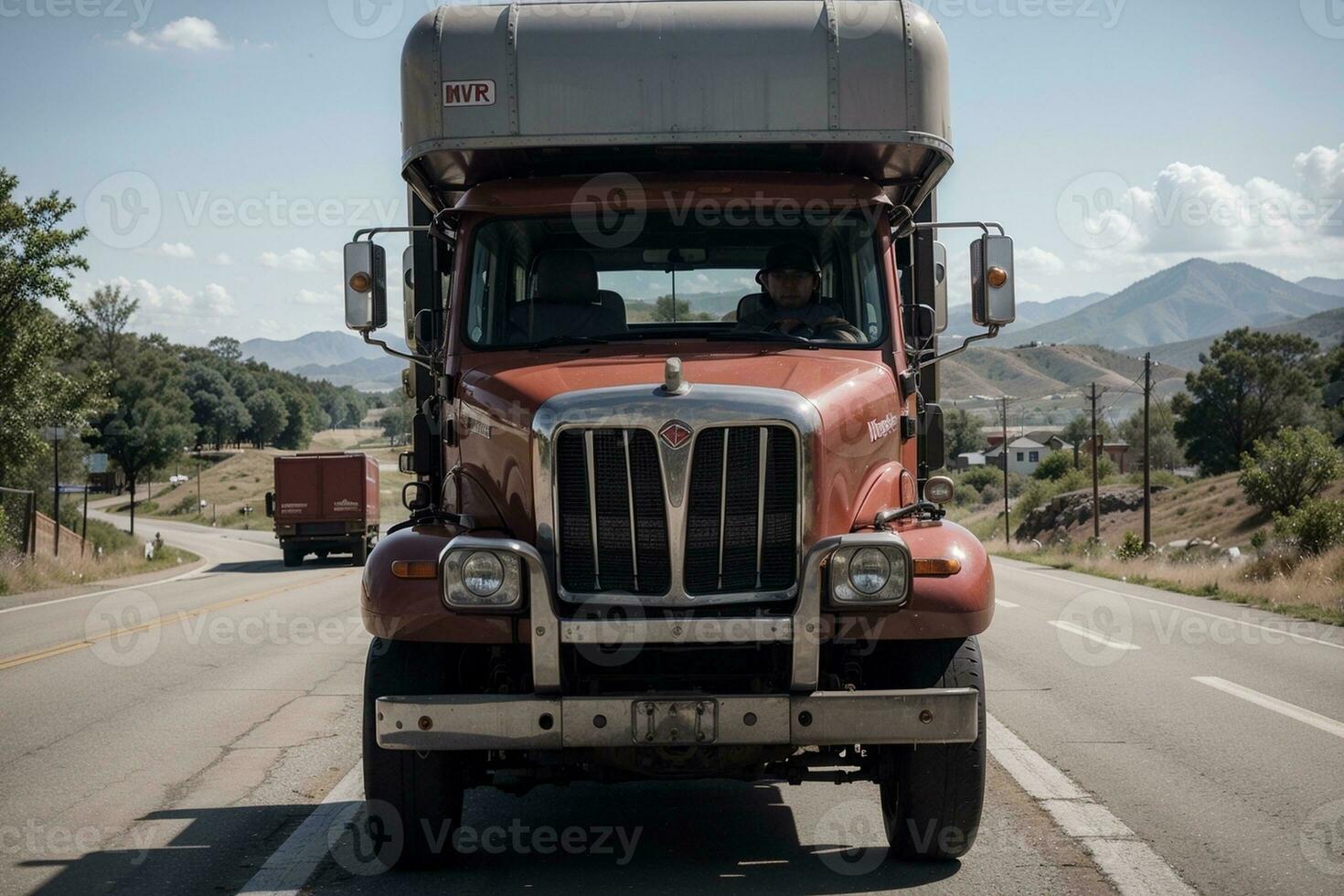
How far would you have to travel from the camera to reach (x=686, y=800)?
21.8ft

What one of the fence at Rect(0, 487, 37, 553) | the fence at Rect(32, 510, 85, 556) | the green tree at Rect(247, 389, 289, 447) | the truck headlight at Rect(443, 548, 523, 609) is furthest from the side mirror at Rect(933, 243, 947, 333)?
the green tree at Rect(247, 389, 289, 447)

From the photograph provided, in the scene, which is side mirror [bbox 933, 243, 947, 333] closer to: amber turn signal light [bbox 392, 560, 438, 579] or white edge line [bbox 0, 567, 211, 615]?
amber turn signal light [bbox 392, 560, 438, 579]

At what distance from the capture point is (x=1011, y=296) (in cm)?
646

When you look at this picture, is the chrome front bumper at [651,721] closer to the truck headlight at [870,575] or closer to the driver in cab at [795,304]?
the truck headlight at [870,575]

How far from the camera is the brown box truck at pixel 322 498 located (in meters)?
35.8

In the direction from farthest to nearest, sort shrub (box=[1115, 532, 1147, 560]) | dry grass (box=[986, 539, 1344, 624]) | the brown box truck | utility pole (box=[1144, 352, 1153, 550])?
utility pole (box=[1144, 352, 1153, 550]), shrub (box=[1115, 532, 1147, 560]), the brown box truck, dry grass (box=[986, 539, 1344, 624])

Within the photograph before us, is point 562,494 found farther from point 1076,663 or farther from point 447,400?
point 1076,663

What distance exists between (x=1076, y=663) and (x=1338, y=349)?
88855 mm

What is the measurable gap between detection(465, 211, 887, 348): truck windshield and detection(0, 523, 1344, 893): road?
7.28 ft

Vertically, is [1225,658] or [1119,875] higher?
[1119,875]

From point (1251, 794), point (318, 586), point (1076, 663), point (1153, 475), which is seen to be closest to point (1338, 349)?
point (1153, 475)

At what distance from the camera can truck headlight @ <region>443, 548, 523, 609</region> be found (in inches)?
188

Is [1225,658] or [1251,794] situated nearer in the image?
[1251,794]

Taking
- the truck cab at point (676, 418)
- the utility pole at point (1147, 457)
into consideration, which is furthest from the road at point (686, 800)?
the utility pole at point (1147, 457)
